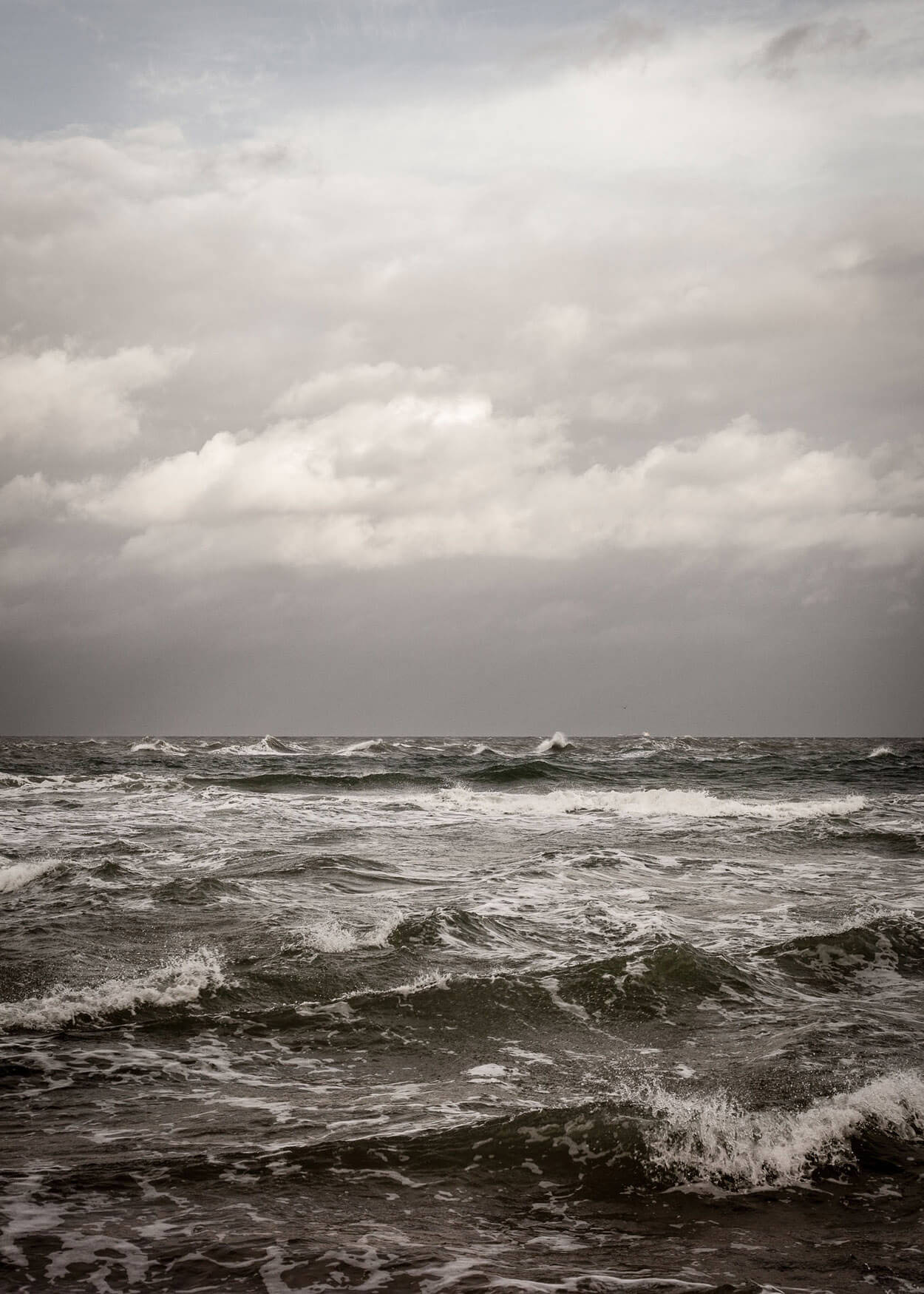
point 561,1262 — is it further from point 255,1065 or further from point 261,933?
point 261,933

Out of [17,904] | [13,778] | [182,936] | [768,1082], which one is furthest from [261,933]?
[13,778]

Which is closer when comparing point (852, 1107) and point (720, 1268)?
point (720, 1268)

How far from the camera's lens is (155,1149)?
5340 mm

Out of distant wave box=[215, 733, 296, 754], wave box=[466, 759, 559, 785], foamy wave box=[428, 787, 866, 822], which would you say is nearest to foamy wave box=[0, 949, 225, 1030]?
foamy wave box=[428, 787, 866, 822]

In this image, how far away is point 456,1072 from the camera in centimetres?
695

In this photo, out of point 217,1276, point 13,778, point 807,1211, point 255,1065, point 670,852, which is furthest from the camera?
point 13,778

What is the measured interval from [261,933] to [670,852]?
9949 millimetres

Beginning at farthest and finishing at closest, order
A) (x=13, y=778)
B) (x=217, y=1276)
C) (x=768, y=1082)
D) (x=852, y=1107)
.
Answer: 1. (x=13, y=778)
2. (x=768, y=1082)
3. (x=852, y=1107)
4. (x=217, y=1276)

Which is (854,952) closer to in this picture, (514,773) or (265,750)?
(514,773)

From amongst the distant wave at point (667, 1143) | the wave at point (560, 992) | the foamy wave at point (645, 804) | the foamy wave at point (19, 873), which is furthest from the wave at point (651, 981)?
the foamy wave at point (645, 804)

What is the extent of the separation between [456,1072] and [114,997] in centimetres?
330

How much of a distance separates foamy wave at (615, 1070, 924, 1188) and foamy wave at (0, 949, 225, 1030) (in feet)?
14.1

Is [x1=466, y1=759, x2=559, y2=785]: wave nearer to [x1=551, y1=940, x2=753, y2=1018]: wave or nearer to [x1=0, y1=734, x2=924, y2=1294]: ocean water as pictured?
[x1=0, y1=734, x2=924, y2=1294]: ocean water

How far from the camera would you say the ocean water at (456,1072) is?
4.40 meters
